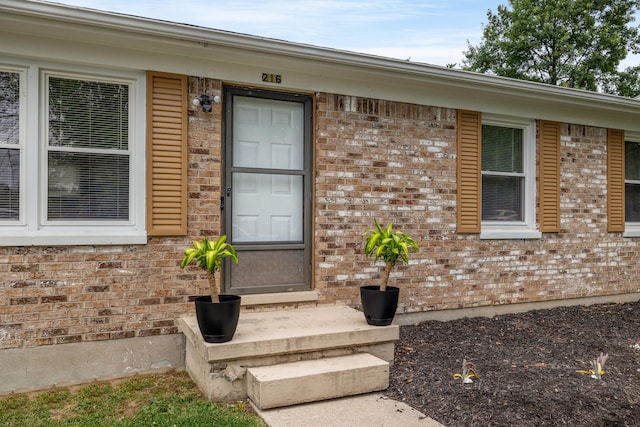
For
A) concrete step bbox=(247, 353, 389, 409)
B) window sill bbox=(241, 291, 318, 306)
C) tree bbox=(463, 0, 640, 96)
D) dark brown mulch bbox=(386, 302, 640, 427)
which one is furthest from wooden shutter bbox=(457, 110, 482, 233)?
tree bbox=(463, 0, 640, 96)

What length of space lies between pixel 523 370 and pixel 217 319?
2.53 m

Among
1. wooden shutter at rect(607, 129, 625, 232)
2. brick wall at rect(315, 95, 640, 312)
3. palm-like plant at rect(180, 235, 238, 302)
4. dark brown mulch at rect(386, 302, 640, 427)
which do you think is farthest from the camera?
wooden shutter at rect(607, 129, 625, 232)

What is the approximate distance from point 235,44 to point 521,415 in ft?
11.4

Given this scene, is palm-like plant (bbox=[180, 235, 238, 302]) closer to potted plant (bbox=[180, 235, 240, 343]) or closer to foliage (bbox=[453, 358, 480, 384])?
potted plant (bbox=[180, 235, 240, 343])

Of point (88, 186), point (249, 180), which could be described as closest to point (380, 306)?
point (249, 180)

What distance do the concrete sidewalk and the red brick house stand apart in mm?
1393

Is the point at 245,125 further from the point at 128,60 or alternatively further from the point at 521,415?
the point at 521,415

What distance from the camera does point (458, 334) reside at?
508cm

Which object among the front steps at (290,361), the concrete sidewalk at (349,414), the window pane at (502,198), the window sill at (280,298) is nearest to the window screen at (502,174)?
the window pane at (502,198)

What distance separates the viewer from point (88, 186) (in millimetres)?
4082

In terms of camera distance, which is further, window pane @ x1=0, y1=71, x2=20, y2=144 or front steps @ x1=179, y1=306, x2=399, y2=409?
window pane @ x1=0, y1=71, x2=20, y2=144

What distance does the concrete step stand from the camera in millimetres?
3328

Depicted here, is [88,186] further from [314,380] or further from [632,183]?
[632,183]

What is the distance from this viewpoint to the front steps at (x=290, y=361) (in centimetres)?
340
